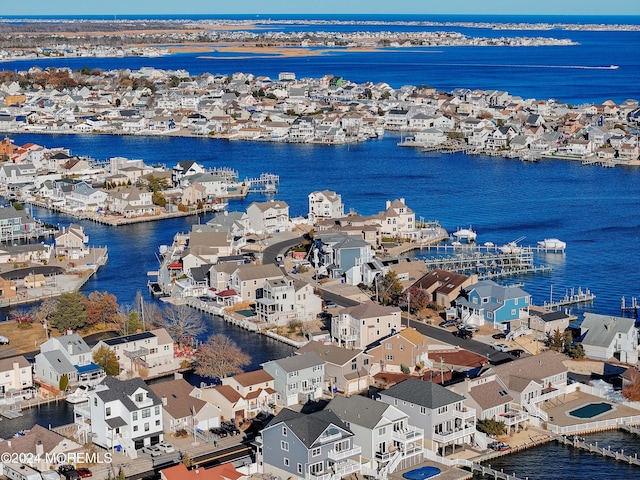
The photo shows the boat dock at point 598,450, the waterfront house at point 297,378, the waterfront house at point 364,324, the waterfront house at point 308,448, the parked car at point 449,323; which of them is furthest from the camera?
the parked car at point 449,323

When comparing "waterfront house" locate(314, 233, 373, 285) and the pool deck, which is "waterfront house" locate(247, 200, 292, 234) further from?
the pool deck

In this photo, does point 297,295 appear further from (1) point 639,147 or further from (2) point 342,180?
(1) point 639,147

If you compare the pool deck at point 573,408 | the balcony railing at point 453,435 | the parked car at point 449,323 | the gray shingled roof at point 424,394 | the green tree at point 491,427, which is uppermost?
the gray shingled roof at point 424,394

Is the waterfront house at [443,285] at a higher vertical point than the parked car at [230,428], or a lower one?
higher

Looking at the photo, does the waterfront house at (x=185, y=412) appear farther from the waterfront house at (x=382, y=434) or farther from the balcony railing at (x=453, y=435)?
the balcony railing at (x=453, y=435)

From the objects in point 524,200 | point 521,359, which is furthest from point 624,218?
point 521,359

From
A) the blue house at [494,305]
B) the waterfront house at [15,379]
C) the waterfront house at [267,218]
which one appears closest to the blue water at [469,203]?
the waterfront house at [15,379]

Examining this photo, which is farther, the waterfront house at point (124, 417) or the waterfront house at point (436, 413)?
the waterfront house at point (124, 417)
